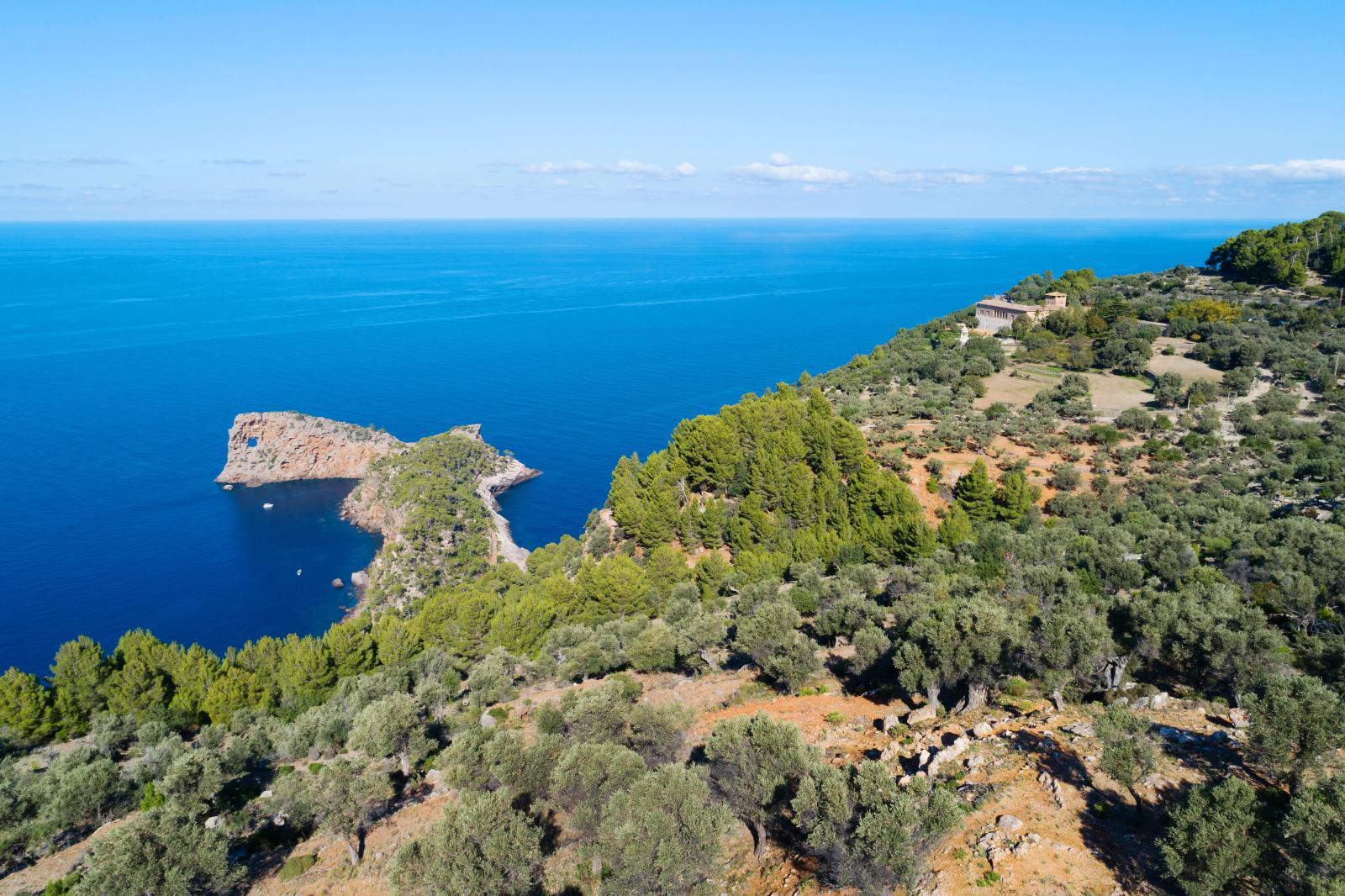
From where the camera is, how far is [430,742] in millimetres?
26672

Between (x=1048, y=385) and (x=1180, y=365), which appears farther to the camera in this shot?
(x=1180, y=365)

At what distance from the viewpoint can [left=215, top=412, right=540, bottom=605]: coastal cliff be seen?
6262 centimetres

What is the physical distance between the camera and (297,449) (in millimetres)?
89438

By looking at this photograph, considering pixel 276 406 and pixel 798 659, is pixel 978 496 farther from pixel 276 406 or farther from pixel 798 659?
pixel 276 406

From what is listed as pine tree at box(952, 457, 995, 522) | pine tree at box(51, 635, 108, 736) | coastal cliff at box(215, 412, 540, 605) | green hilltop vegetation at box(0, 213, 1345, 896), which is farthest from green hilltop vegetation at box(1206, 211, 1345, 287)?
pine tree at box(51, 635, 108, 736)

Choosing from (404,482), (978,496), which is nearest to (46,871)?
(978,496)

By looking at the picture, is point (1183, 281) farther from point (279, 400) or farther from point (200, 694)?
point (279, 400)

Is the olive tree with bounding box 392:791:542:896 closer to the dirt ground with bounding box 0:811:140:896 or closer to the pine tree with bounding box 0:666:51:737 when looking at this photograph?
the dirt ground with bounding box 0:811:140:896

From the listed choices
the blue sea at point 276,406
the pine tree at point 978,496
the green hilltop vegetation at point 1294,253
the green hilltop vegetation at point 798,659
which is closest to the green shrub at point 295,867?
the green hilltop vegetation at point 798,659

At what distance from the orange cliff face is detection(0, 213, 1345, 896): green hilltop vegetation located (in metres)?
20.4

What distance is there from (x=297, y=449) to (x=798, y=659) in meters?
80.0

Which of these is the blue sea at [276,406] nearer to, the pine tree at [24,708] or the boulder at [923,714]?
the pine tree at [24,708]

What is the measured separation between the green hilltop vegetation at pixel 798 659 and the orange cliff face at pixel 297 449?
66.8ft

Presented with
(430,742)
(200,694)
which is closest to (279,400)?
(200,694)
